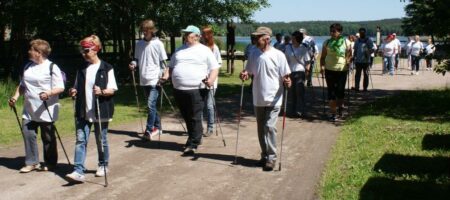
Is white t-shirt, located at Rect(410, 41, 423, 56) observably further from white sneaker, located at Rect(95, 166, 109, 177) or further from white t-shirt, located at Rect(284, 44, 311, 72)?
white sneaker, located at Rect(95, 166, 109, 177)

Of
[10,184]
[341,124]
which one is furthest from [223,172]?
[341,124]

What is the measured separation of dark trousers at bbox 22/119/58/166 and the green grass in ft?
11.9

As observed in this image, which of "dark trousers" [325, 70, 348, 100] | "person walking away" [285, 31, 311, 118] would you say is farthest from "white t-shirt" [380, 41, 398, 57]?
"dark trousers" [325, 70, 348, 100]

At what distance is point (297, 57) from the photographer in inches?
455

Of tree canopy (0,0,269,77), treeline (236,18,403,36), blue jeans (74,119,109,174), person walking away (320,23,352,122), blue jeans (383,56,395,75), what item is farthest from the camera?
treeline (236,18,403,36)

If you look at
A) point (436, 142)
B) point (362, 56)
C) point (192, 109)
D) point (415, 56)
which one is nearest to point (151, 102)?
point (192, 109)

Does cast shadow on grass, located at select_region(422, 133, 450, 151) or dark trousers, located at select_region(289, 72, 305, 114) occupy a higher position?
dark trousers, located at select_region(289, 72, 305, 114)

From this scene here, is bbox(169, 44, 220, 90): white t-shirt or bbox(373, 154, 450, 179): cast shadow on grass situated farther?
bbox(169, 44, 220, 90): white t-shirt

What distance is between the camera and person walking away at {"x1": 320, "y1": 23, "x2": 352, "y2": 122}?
10.7 meters

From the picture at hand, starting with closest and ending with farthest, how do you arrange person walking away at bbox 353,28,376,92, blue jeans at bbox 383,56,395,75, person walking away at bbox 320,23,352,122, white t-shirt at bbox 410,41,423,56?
person walking away at bbox 320,23,352,122 < person walking away at bbox 353,28,376,92 < blue jeans at bbox 383,56,395,75 < white t-shirt at bbox 410,41,423,56

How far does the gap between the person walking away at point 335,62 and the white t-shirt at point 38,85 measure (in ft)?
18.7

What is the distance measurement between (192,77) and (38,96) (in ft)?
7.11

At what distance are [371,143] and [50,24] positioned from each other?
14353 mm

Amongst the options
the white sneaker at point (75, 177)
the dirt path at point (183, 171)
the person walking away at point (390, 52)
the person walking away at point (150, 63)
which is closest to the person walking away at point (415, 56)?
the person walking away at point (390, 52)
